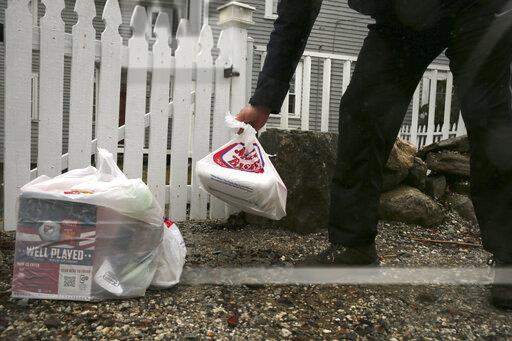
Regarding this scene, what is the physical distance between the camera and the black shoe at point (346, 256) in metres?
2.20

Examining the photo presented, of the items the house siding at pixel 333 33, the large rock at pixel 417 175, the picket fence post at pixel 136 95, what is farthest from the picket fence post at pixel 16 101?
the house siding at pixel 333 33

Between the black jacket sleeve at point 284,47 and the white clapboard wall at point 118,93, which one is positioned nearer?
the black jacket sleeve at point 284,47

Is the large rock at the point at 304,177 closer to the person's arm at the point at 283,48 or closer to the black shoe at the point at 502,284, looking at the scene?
the person's arm at the point at 283,48

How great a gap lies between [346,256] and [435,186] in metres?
2.31

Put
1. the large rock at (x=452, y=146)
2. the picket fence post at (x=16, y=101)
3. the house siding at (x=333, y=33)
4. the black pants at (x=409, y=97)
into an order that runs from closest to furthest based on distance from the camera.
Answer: the black pants at (x=409, y=97)
the picket fence post at (x=16, y=101)
the large rock at (x=452, y=146)
the house siding at (x=333, y=33)

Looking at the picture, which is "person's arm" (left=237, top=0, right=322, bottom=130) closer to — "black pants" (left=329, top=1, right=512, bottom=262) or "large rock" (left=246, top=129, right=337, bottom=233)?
"black pants" (left=329, top=1, right=512, bottom=262)

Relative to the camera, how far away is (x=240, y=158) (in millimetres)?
2508

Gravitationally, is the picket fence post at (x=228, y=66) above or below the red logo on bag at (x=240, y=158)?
above

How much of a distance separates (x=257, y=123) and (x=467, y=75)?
3.27 ft

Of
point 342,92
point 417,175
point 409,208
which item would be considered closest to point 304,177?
point 409,208

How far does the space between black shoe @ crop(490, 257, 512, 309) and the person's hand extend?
1242 mm

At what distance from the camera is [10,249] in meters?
2.59

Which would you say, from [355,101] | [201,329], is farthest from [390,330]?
[355,101]

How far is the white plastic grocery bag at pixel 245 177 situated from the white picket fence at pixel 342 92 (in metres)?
2.59
